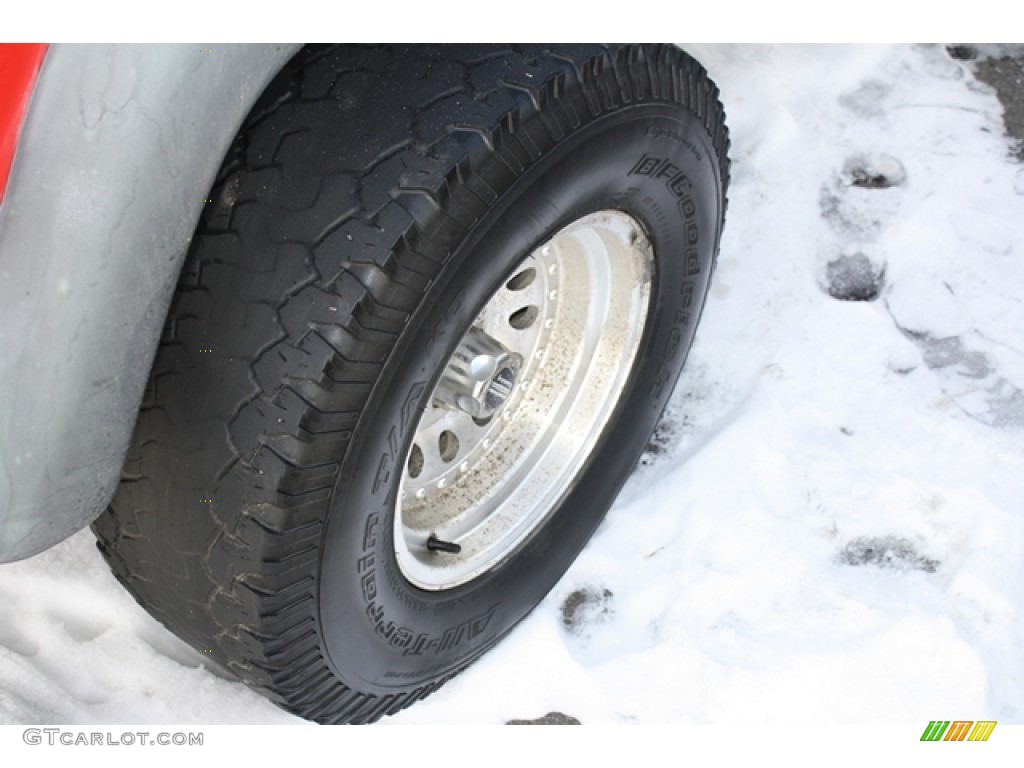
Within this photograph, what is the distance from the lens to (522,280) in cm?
191

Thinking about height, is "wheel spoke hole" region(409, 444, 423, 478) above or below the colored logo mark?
above

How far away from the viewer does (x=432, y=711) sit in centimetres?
205

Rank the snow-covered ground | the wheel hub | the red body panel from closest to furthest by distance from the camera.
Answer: the red body panel
the wheel hub
the snow-covered ground

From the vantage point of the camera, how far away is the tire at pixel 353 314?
1.38 m

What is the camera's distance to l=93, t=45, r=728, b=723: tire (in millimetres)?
1385

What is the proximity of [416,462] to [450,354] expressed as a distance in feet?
1.45

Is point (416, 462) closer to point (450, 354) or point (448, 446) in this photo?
point (448, 446)

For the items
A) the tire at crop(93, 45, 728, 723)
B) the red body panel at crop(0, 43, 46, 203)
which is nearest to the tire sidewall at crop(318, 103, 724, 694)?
the tire at crop(93, 45, 728, 723)

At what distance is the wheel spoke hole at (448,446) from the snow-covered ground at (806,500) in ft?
1.21

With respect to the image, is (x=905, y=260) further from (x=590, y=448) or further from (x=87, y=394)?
(x=87, y=394)

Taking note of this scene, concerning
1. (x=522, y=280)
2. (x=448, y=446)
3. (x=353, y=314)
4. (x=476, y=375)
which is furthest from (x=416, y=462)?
(x=353, y=314)

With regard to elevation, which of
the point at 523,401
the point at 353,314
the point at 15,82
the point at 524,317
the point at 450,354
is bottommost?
the point at 523,401

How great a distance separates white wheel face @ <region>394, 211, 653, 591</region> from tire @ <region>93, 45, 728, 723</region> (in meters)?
0.01

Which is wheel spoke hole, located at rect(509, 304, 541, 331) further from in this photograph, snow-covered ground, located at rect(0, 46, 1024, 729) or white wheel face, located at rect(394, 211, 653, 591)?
snow-covered ground, located at rect(0, 46, 1024, 729)
